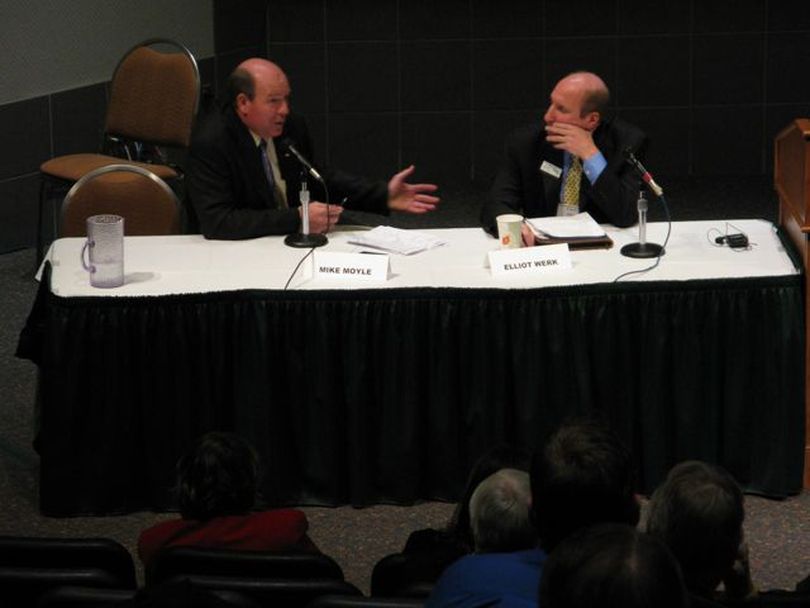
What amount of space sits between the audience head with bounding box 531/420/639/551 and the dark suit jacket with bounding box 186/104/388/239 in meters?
2.57

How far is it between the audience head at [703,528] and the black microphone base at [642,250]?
6.72 ft

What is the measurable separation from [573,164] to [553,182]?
0.10 m

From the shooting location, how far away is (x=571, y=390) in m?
4.91

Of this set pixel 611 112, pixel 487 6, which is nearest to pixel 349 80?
pixel 487 6

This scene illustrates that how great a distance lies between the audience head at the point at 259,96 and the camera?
18.4ft

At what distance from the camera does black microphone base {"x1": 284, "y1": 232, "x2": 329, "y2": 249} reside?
536 centimetres

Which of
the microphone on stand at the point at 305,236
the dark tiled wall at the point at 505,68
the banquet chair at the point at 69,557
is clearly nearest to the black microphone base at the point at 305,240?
the microphone on stand at the point at 305,236

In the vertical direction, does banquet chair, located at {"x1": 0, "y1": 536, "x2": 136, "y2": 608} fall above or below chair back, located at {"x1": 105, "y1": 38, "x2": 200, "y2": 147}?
below

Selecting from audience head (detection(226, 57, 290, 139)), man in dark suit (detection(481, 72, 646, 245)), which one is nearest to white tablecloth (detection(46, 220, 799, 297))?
man in dark suit (detection(481, 72, 646, 245))

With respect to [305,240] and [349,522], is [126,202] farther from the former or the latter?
[349,522]

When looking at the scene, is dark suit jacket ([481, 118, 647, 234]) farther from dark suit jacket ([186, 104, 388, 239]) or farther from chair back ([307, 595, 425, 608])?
chair back ([307, 595, 425, 608])

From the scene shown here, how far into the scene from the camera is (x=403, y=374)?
16.0 ft

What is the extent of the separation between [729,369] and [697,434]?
0.22 metres

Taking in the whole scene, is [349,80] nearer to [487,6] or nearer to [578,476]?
[487,6]
